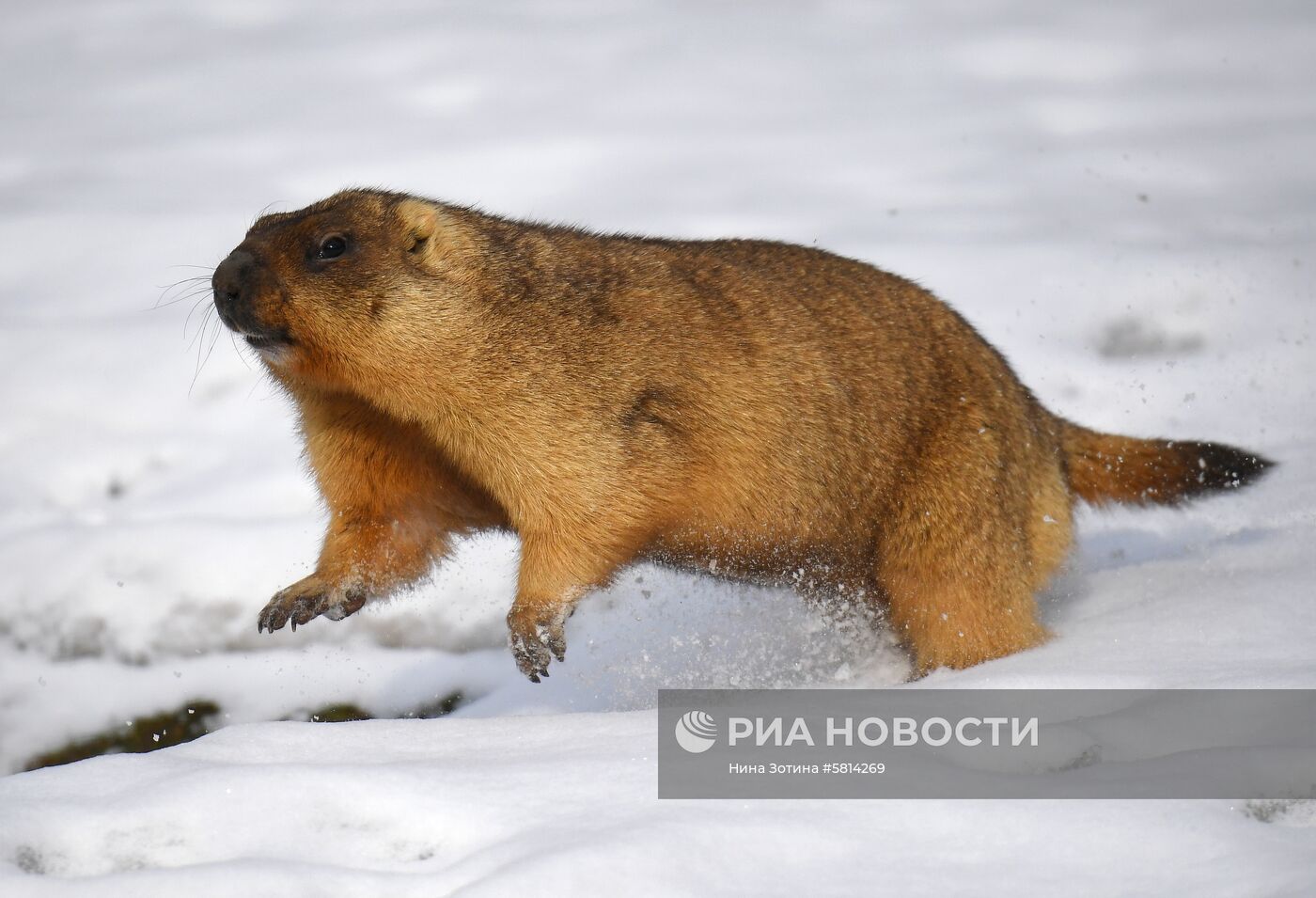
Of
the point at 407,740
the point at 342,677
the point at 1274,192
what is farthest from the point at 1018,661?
the point at 1274,192

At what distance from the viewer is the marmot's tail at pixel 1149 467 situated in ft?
21.2

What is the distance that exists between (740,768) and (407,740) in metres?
1.24

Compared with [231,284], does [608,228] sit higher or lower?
higher

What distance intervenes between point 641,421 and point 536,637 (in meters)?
1.02

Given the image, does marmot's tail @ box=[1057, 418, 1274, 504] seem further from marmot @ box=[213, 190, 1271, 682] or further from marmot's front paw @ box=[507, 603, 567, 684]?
marmot's front paw @ box=[507, 603, 567, 684]

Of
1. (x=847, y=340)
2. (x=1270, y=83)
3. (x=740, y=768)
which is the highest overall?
(x=1270, y=83)

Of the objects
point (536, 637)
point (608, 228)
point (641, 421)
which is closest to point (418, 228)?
point (641, 421)

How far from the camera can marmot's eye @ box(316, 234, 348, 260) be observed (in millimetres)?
5430

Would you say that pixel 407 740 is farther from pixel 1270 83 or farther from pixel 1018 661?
pixel 1270 83

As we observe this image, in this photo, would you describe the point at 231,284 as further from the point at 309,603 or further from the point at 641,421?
the point at 641,421

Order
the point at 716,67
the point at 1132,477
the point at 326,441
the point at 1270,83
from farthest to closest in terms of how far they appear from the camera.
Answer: the point at 716,67 < the point at 1270,83 < the point at 1132,477 < the point at 326,441

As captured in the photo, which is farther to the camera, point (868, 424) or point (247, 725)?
point (868, 424)

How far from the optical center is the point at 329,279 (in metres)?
5.34

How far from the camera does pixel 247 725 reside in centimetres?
466
